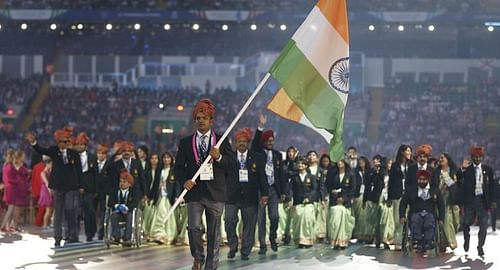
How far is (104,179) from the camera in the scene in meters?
17.7

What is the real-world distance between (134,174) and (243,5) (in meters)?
23.9

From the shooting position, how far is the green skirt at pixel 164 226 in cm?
1766

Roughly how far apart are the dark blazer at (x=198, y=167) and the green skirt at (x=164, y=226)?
6143 millimetres

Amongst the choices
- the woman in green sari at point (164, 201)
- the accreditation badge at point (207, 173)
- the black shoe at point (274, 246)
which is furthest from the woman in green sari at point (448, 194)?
the accreditation badge at point (207, 173)

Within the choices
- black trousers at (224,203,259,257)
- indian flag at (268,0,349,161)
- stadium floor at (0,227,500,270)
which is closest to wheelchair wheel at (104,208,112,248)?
stadium floor at (0,227,500,270)

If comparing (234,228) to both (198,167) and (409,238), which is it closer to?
(409,238)

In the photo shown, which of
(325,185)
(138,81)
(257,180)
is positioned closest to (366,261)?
(257,180)

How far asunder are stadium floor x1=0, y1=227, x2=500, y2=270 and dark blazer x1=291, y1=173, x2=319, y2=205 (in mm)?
790

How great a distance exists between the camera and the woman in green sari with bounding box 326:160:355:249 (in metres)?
17.7

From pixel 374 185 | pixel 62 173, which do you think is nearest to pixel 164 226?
pixel 62 173

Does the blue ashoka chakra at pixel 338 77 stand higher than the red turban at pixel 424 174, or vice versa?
the blue ashoka chakra at pixel 338 77

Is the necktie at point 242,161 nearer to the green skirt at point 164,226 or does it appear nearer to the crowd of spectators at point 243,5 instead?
the green skirt at point 164,226

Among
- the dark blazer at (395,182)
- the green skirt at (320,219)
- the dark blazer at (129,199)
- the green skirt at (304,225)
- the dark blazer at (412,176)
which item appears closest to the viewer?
the dark blazer at (412,176)

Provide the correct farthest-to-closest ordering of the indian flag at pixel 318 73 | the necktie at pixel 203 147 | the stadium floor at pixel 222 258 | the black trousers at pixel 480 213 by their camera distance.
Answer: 1. the black trousers at pixel 480 213
2. the stadium floor at pixel 222 258
3. the indian flag at pixel 318 73
4. the necktie at pixel 203 147
